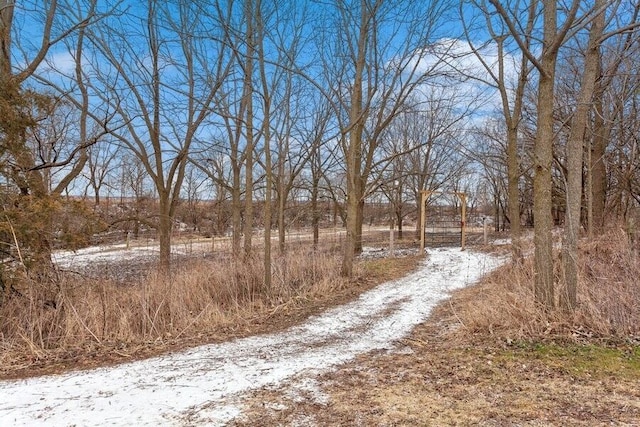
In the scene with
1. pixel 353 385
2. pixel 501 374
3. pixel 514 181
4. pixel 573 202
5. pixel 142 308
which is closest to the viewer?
pixel 353 385

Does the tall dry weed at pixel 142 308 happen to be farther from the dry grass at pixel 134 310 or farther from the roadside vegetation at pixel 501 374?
the roadside vegetation at pixel 501 374

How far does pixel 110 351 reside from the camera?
4438 millimetres

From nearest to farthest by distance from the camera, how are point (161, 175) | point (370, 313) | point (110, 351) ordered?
point (110, 351) < point (370, 313) < point (161, 175)

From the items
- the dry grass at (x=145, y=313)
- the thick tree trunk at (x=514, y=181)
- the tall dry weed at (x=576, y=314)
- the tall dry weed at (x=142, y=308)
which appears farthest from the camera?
the thick tree trunk at (x=514, y=181)

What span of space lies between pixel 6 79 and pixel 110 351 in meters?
3.54

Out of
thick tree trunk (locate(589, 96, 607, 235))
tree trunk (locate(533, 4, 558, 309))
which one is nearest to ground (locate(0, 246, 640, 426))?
tree trunk (locate(533, 4, 558, 309))

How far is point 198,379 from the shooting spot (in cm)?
356

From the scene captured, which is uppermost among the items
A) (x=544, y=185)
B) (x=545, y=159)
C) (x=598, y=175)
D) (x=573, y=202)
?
(x=598, y=175)

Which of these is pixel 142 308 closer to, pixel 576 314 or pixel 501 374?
pixel 501 374

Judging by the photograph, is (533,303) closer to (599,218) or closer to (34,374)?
(34,374)

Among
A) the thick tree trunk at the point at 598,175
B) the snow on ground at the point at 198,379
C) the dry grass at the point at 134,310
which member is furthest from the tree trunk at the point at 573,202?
the thick tree trunk at the point at 598,175

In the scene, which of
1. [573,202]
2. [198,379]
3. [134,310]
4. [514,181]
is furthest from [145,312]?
[514,181]

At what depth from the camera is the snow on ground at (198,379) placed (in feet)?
9.46

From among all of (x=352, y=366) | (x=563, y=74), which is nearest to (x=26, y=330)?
(x=352, y=366)
